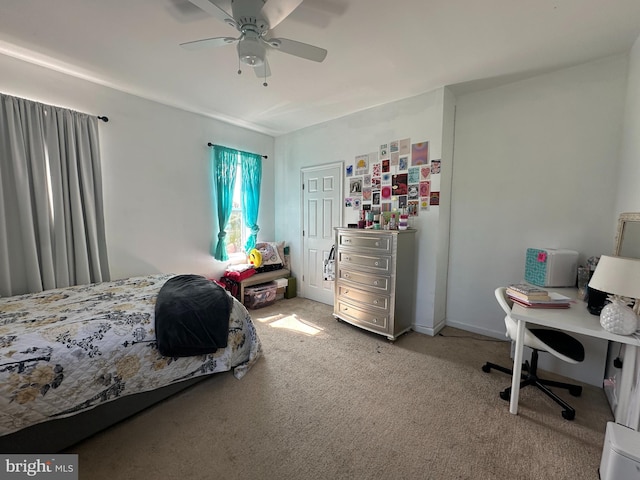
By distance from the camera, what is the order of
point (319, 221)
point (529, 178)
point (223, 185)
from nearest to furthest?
point (529, 178) < point (223, 185) < point (319, 221)

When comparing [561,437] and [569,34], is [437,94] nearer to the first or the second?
[569,34]

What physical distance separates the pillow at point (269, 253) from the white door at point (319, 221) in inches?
17.0

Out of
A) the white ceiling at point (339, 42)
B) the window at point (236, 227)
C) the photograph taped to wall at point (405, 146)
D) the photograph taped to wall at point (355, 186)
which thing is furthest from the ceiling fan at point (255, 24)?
the window at point (236, 227)

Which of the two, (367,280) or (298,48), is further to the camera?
(367,280)

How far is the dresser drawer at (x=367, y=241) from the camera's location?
2738 mm

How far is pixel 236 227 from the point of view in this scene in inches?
158

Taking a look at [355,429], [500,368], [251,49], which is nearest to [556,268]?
[500,368]

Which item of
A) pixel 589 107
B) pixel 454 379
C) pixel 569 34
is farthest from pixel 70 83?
pixel 589 107

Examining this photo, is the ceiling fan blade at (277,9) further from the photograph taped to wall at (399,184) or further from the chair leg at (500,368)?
the chair leg at (500,368)

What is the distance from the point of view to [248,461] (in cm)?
142

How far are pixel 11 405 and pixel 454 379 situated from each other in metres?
2.74

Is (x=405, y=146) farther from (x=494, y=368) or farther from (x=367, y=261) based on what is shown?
(x=494, y=368)

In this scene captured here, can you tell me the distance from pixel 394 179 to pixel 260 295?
240cm

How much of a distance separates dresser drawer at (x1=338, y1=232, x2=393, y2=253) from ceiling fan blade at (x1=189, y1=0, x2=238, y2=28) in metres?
2.09
